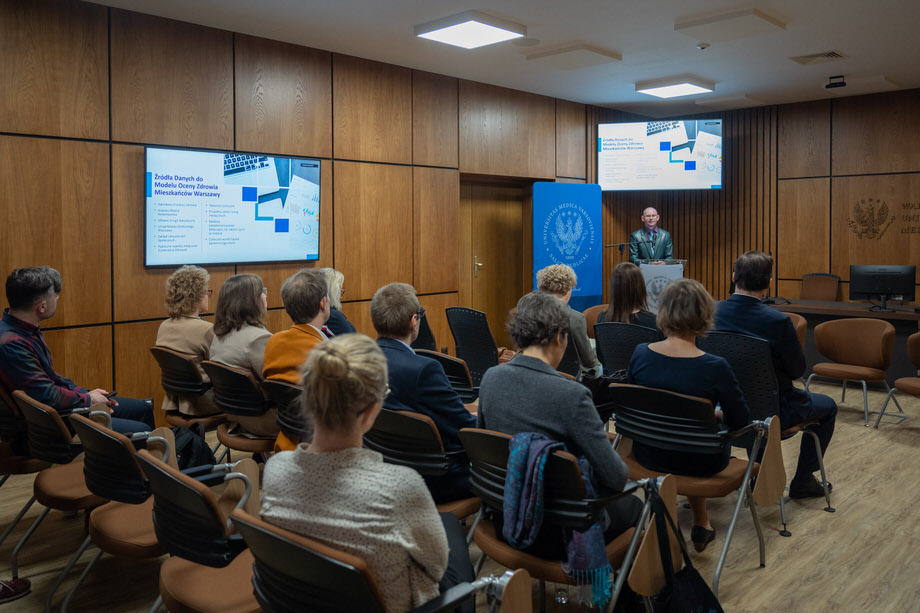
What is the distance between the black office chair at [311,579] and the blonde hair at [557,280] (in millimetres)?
3028

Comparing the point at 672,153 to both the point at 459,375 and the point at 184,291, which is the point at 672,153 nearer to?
the point at 459,375

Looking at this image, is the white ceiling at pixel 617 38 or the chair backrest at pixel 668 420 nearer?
the chair backrest at pixel 668 420

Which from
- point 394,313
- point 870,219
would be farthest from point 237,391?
point 870,219

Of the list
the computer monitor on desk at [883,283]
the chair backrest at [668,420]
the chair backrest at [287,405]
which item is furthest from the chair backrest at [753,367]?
the computer monitor on desk at [883,283]

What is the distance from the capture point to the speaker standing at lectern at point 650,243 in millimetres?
9501

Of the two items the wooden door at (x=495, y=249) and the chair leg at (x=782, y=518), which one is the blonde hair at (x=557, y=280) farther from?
the wooden door at (x=495, y=249)

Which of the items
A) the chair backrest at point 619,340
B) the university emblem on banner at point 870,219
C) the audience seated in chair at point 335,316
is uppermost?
the university emblem on banner at point 870,219

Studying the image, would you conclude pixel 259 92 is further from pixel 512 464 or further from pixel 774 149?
pixel 774 149

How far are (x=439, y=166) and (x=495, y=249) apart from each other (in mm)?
1686

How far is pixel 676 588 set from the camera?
2525 mm

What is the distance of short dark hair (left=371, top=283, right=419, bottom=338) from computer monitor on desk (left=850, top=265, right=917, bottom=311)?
249 inches

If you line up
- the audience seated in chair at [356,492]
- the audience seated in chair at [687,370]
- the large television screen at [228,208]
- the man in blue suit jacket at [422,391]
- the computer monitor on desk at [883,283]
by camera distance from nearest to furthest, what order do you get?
the audience seated in chair at [356,492], the man in blue suit jacket at [422,391], the audience seated in chair at [687,370], the large television screen at [228,208], the computer monitor on desk at [883,283]

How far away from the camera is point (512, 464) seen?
229 centimetres

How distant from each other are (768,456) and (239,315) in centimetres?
288
